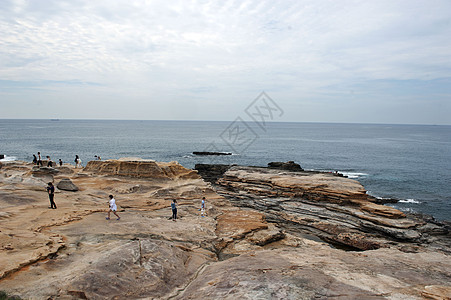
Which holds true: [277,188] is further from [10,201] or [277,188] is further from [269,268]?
[10,201]

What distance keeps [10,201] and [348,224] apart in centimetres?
2333

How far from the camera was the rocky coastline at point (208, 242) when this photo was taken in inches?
338

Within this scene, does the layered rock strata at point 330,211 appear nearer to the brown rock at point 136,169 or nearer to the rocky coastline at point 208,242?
the rocky coastline at point 208,242

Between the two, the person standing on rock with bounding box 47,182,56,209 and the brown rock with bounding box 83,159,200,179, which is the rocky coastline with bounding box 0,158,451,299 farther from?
the person standing on rock with bounding box 47,182,56,209

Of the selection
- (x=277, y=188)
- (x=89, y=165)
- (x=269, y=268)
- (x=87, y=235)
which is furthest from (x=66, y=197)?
(x=277, y=188)

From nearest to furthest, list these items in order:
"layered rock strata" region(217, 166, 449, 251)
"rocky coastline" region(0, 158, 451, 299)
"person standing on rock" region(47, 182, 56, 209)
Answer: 1. "rocky coastline" region(0, 158, 451, 299)
2. "person standing on rock" region(47, 182, 56, 209)
3. "layered rock strata" region(217, 166, 449, 251)

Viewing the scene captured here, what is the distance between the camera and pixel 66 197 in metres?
20.7

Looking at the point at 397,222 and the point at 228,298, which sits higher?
the point at 228,298

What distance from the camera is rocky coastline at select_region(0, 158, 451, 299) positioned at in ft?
28.2

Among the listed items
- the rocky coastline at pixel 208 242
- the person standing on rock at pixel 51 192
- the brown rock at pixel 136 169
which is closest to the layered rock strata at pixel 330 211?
the rocky coastline at pixel 208 242

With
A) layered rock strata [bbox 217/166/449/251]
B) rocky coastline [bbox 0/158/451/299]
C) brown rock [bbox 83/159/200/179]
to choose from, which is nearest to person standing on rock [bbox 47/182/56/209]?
rocky coastline [bbox 0/158/451/299]

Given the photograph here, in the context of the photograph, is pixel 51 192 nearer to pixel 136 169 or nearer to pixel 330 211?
pixel 136 169

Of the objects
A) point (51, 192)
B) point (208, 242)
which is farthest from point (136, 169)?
point (208, 242)

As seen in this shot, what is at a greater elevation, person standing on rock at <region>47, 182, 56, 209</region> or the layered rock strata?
person standing on rock at <region>47, 182, 56, 209</region>
